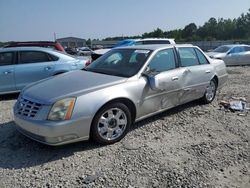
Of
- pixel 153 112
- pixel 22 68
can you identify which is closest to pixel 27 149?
pixel 153 112

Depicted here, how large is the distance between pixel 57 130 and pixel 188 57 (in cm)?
329

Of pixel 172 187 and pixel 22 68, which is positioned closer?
pixel 172 187

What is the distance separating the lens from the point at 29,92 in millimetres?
4082

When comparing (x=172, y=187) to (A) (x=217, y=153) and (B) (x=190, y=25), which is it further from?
(B) (x=190, y=25)

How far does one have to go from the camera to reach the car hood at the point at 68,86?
375cm

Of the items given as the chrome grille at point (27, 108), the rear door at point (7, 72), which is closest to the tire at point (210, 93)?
the chrome grille at point (27, 108)

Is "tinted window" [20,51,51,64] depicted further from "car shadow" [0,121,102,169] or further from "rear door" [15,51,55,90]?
"car shadow" [0,121,102,169]

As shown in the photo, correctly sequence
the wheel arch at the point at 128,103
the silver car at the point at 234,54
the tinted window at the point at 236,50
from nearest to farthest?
the wheel arch at the point at 128,103
the silver car at the point at 234,54
the tinted window at the point at 236,50

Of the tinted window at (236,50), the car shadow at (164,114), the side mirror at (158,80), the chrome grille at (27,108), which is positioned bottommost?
the car shadow at (164,114)

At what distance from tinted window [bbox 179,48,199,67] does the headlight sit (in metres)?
2.64

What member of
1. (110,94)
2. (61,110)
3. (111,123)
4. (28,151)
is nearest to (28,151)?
(28,151)

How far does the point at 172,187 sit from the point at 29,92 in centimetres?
249

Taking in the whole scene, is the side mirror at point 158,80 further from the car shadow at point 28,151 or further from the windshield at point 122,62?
the car shadow at point 28,151

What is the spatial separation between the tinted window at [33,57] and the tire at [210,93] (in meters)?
4.27
